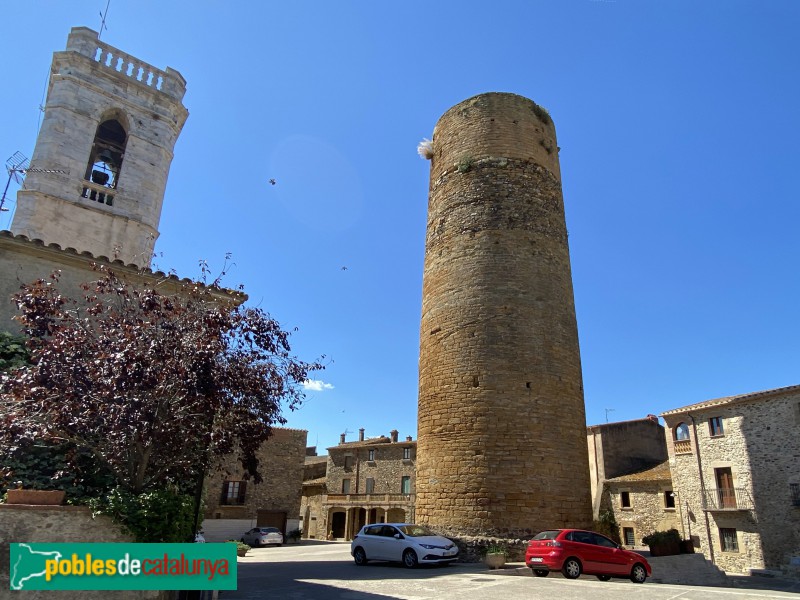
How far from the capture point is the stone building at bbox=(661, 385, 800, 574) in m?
23.1

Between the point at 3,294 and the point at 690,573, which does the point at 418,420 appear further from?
the point at 3,294

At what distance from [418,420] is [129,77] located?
53.8 feet

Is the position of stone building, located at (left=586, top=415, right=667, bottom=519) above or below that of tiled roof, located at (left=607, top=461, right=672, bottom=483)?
above

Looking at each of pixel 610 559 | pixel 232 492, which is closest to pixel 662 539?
pixel 610 559

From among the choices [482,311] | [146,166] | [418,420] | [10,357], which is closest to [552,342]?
[482,311]

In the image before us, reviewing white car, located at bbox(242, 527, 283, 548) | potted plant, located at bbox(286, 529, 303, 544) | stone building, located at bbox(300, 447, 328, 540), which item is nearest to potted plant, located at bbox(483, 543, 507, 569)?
white car, located at bbox(242, 527, 283, 548)

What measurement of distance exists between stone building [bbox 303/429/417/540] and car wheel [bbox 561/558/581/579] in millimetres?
26149

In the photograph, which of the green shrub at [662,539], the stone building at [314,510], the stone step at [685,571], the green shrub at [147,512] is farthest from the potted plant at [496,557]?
the stone building at [314,510]

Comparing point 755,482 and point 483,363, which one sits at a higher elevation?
point 483,363

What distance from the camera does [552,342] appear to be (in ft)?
48.2

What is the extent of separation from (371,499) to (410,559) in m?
26.7

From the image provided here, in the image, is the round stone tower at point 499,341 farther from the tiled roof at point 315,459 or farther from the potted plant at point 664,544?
the tiled roof at point 315,459

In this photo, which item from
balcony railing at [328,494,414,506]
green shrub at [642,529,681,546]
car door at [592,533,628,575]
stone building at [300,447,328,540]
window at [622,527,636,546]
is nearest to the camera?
car door at [592,533,628,575]

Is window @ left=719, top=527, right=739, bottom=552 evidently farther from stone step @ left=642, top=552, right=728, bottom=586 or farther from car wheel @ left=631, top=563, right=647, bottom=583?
car wheel @ left=631, top=563, right=647, bottom=583
